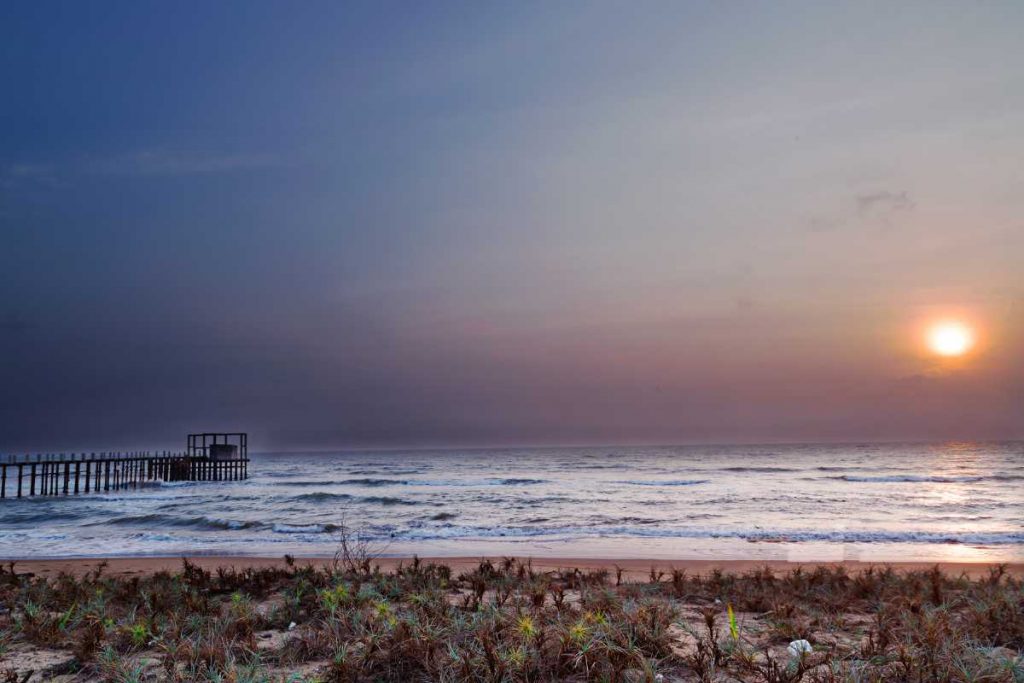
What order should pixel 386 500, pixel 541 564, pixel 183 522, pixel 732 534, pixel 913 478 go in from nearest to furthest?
pixel 541 564
pixel 732 534
pixel 183 522
pixel 386 500
pixel 913 478

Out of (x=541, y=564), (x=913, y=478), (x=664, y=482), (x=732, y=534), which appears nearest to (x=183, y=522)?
(x=541, y=564)

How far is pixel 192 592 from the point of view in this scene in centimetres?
769

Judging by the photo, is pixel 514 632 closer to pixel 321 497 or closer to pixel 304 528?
pixel 304 528

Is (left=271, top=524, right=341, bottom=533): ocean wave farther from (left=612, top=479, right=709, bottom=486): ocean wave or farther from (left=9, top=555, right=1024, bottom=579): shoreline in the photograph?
(left=612, top=479, right=709, bottom=486): ocean wave

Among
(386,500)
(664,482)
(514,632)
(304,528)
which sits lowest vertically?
(664,482)

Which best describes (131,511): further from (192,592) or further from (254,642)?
(254,642)

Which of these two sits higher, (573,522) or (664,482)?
(573,522)

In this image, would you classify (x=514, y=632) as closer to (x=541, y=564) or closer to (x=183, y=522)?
(x=541, y=564)

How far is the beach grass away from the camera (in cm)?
450

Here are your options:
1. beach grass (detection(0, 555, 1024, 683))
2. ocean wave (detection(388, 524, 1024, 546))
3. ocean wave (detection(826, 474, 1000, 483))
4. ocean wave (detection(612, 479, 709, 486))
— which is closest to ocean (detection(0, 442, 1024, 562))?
ocean wave (detection(388, 524, 1024, 546))

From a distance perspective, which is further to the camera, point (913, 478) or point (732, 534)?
point (913, 478)

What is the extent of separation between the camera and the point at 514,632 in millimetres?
4875

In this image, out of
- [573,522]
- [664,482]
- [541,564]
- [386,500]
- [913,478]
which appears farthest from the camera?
[913,478]

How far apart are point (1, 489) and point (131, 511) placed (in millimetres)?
21016
